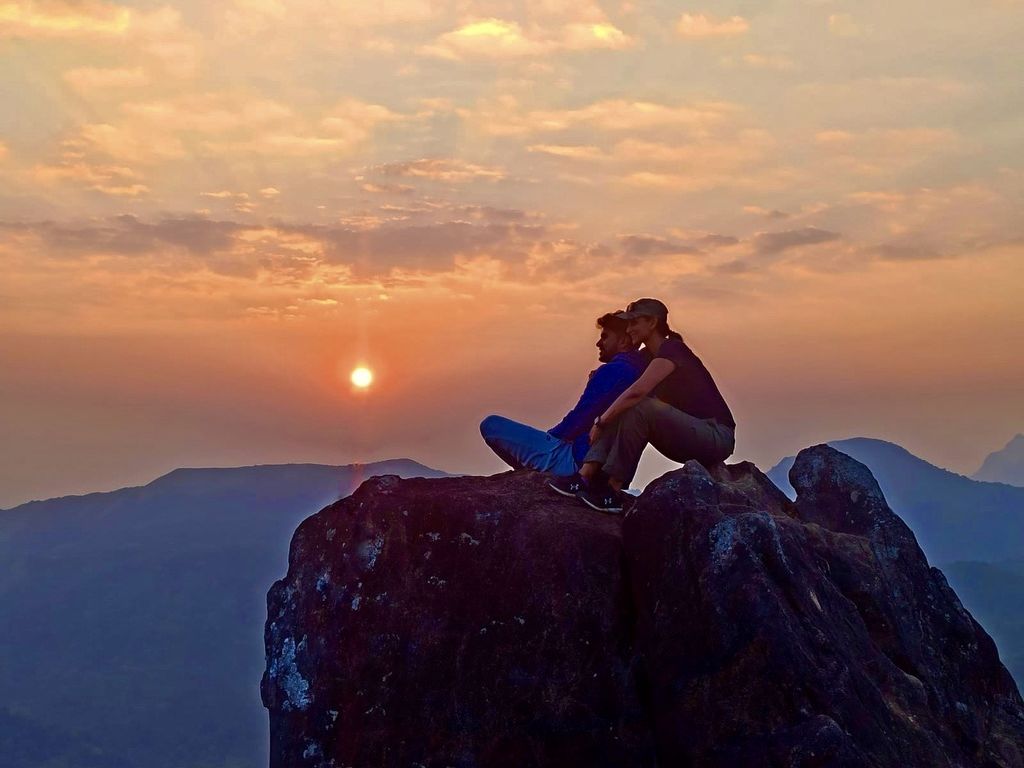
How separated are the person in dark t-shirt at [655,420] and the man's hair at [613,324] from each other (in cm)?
22

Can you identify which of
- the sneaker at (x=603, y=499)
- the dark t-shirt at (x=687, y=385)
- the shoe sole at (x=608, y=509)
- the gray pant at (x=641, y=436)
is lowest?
the shoe sole at (x=608, y=509)

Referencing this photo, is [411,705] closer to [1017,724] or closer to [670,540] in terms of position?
[670,540]

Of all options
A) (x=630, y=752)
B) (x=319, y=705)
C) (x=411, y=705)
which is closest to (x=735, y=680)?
(x=630, y=752)

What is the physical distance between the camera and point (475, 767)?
16.3 m

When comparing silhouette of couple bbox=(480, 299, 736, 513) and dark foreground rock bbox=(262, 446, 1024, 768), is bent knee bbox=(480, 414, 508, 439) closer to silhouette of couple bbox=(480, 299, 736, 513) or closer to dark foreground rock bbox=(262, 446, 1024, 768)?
silhouette of couple bbox=(480, 299, 736, 513)

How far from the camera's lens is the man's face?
67.1 ft

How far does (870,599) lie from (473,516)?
7296 millimetres

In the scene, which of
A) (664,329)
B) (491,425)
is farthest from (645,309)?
(491,425)

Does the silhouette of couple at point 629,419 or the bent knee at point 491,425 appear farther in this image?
the bent knee at point 491,425

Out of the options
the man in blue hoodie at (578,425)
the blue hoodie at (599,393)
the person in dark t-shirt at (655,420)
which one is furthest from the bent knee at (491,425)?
the person in dark t-shirt at (655,420)

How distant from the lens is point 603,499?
18.9 meters

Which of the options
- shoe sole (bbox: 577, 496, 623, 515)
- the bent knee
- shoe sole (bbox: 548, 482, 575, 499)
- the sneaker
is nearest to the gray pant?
the sneaker

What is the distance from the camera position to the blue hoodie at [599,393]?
65.3ft

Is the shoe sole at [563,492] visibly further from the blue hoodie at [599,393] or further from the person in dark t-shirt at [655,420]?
the blue hoodie at [599,393]
